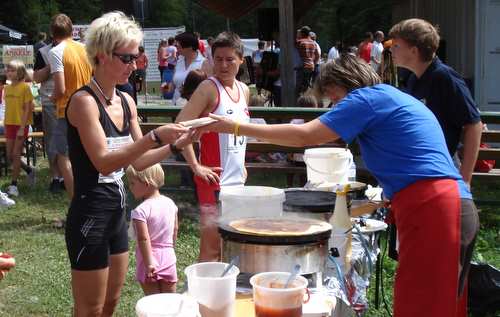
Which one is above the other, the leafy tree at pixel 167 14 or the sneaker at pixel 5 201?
the leafy tree at pixel 167 14

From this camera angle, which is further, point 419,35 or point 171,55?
point 171,55

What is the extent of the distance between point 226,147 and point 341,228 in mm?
1079

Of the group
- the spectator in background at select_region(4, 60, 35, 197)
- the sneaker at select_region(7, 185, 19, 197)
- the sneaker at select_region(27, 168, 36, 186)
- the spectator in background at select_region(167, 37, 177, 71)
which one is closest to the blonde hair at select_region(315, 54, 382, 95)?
the sneaker at select_region(7, 185, 19, 197)

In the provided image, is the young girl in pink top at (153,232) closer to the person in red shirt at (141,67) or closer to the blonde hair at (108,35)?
the person in red shirt at (141,67)

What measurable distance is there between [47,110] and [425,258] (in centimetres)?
556

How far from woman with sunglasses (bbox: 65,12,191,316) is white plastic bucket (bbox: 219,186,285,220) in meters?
0.37

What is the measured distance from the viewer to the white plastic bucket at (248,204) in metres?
2.97

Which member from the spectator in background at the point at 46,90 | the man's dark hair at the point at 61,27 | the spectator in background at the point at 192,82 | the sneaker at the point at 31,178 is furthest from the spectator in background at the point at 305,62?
the man's dark hair at the point at 61,27

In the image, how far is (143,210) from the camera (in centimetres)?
387

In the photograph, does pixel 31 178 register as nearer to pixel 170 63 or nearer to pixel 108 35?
pixel 108 35

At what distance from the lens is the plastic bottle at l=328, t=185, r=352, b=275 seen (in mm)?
3178

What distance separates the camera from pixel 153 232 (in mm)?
3938

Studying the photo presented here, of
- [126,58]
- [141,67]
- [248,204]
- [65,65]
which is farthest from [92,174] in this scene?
[141,67]

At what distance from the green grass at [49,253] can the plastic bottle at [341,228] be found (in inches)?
66.0
